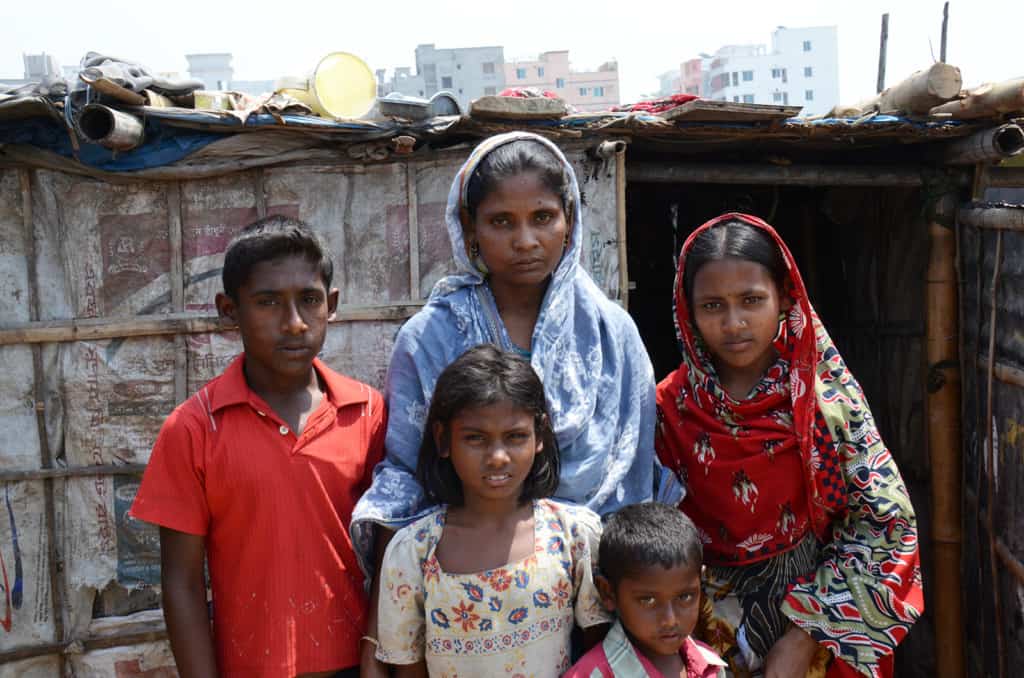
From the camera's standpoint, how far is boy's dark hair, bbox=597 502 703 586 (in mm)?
1725

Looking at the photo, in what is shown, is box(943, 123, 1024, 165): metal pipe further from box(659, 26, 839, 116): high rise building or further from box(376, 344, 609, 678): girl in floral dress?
box(659, 26, 839, 116): high rise building

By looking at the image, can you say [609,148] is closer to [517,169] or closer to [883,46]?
[517,169]

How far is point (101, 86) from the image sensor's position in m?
2.99

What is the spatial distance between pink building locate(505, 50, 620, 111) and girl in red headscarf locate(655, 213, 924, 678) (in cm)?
5054

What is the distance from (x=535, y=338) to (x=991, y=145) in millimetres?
2678

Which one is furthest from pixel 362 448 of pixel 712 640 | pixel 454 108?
pixel 454 108

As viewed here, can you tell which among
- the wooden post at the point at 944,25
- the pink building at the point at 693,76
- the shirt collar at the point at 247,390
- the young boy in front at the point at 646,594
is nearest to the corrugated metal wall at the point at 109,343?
the shirt collar at the point at 247,390

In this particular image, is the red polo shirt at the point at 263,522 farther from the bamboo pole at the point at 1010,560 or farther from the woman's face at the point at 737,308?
the bamboo pole at the point at 1010,560

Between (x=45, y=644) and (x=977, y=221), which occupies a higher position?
(x=977, y=221)

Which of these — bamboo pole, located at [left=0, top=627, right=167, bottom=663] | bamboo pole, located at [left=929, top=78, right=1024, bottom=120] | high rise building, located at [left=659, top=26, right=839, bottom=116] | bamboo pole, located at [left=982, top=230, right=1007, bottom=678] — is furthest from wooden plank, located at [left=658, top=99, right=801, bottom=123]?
high rise building, located at [left=659, top=26, right=839, bottom=116]

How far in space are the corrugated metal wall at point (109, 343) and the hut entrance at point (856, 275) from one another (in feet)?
7.02

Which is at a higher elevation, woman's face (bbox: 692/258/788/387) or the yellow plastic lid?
the yellow plastic lid

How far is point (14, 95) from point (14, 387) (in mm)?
1196

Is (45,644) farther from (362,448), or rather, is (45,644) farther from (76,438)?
(362,448)
